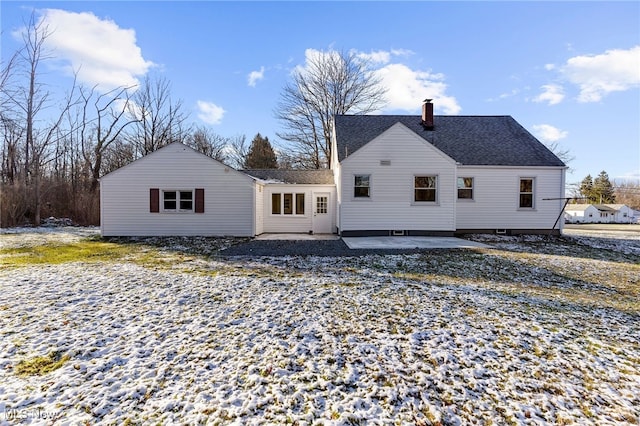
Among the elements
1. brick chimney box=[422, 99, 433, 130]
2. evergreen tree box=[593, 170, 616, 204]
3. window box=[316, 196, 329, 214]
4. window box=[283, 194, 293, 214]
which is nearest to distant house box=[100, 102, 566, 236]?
window box=[316, 196, 329, 214]

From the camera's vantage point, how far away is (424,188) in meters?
13.8

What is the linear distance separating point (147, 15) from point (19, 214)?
54.6ft

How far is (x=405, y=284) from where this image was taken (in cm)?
616

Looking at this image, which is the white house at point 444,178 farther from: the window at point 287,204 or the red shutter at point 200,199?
the red shutter at point 200,199

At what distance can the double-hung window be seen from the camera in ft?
48.6

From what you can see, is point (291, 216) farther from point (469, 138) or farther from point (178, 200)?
point (469, 138)

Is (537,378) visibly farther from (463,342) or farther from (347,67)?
(347,67)

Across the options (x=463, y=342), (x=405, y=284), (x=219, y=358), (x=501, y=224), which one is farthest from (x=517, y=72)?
(x=219, y=358)

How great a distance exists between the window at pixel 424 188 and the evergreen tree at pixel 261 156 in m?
21.9

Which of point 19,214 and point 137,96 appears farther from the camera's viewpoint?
point 137,96

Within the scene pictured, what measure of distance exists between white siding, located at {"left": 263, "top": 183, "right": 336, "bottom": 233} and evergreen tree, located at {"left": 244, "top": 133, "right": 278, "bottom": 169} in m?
18.6

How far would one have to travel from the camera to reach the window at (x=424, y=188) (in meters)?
13.7

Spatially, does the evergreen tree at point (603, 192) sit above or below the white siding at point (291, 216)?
above

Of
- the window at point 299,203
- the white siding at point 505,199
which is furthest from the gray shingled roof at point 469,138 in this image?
the window at point 299,203
